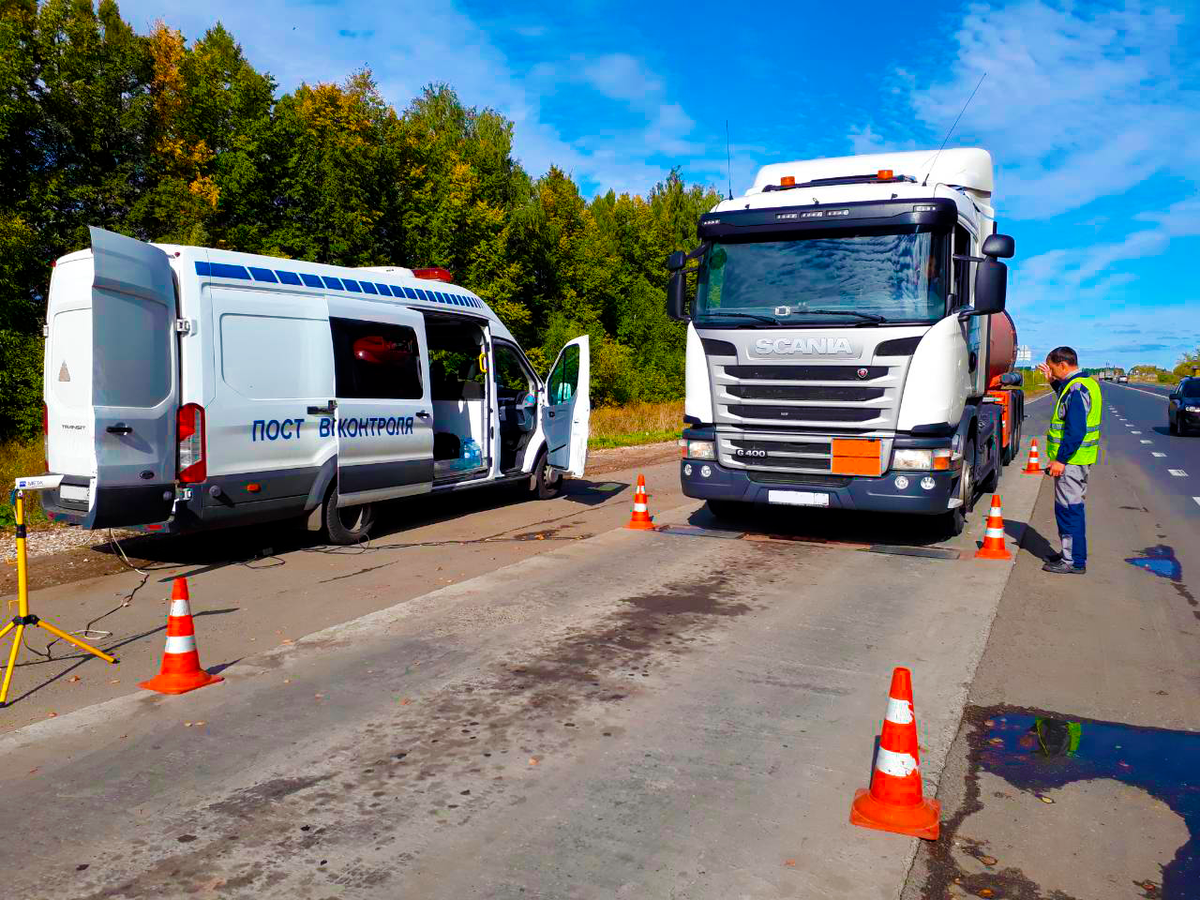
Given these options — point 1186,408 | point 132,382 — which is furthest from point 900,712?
point 1186,408

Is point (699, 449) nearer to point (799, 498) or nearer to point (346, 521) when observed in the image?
point (799, 498)

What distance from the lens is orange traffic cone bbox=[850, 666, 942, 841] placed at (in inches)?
144

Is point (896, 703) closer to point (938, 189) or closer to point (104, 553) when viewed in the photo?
point (938, 189)

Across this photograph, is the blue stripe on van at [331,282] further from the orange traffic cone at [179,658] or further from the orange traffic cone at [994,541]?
the orange traffic cone at [994,541]

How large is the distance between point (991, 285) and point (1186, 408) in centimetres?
2189

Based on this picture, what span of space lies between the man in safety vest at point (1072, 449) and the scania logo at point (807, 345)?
1808 mm

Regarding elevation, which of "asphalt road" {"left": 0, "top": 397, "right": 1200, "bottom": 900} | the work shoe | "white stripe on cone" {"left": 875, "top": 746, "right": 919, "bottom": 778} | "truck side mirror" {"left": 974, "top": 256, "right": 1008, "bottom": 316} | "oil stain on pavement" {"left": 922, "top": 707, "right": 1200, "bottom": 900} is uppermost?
"truck side mirror" {"left": 974, "top": 256, "right": 1008, "bottom": 316}

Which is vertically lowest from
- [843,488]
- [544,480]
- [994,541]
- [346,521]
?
[994,541]

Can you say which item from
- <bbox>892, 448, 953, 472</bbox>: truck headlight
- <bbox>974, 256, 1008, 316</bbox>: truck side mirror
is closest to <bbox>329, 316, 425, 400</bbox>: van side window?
<bbox>892, 448, 953, 472</bbox>: truck headlight

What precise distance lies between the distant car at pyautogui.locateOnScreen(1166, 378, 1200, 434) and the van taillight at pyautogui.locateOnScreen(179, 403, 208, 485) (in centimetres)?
2702

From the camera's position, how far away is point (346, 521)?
32.1 feet

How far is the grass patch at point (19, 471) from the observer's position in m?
10.4

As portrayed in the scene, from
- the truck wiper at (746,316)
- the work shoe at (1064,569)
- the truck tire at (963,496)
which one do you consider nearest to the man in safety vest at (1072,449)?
the work shoe at (1064,569)

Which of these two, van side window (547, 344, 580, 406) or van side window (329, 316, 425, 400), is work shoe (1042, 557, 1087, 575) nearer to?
van side window (547, 344, 580, 406)
